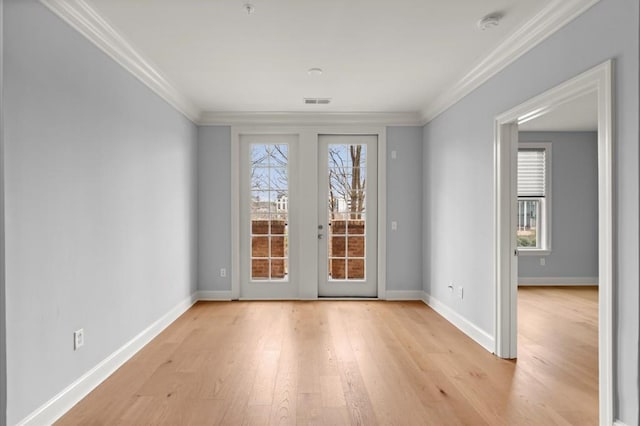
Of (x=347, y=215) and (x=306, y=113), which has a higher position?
(x=306, y=113)

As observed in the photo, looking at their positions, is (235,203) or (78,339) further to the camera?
(235,203)

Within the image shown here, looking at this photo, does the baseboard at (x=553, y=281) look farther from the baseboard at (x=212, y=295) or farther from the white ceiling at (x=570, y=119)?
the baseboard at (x=212, y=295)

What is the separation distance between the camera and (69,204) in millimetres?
2486

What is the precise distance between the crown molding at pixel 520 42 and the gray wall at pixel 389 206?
3.85ft

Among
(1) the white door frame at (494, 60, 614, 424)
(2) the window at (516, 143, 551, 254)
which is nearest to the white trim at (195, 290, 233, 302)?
(1) the white door frame at (494, 60, 614, 424)

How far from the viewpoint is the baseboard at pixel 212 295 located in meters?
5.43

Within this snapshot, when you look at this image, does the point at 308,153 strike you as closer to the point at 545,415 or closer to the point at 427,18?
the point at 427,18

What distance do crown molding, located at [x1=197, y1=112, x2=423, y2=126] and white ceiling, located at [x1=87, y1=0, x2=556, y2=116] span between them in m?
0.71

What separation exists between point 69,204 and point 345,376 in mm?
2202

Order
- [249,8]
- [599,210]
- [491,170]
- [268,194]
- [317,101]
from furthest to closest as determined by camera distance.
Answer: [268,194]
[317,101]
[491,170]
[249,8]
[599,210]

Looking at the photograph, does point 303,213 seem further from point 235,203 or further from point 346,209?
point 235,203

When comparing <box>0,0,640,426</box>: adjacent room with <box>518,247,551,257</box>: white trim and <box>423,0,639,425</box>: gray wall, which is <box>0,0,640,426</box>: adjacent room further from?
<box>518,247,551,257</box>: white trim

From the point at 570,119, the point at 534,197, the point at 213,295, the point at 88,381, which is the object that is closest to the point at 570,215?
the point at 534,197

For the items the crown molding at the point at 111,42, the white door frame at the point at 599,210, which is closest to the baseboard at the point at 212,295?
the crown molding at the point at 111,42
